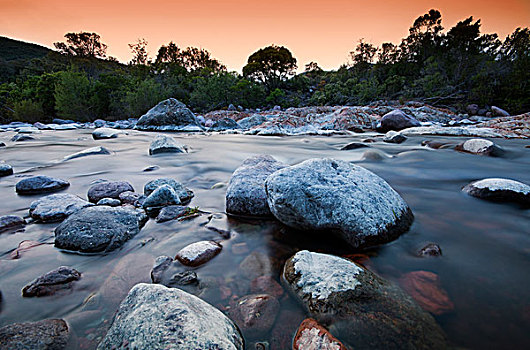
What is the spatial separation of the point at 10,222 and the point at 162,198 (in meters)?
1.15

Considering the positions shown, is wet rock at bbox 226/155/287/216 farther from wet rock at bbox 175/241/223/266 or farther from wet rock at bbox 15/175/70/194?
wet rock at bbox 15/175/70/194

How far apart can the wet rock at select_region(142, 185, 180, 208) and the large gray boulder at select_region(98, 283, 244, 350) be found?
1.44m

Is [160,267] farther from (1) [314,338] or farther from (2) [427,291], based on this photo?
(2) [427,291]

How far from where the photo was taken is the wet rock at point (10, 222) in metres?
1.94

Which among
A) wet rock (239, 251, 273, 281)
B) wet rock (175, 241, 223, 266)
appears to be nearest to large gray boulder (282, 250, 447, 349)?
wet rock (239, 251, 273, 281)

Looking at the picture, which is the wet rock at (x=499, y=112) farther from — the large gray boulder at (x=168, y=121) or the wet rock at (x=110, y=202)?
the wet rock at (x=110, y=202)

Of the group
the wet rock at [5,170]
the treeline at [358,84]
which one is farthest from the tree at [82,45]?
the wet rock at [5,170]

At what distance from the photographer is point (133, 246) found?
1.70 metres

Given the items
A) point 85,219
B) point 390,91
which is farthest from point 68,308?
point 390,91

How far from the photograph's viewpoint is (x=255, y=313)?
1145 mm

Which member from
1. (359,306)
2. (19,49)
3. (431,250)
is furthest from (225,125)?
(19,49)

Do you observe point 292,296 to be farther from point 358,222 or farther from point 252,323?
point 358,222

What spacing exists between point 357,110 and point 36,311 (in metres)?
12.8

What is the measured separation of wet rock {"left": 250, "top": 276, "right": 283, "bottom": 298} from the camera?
1276 mm
